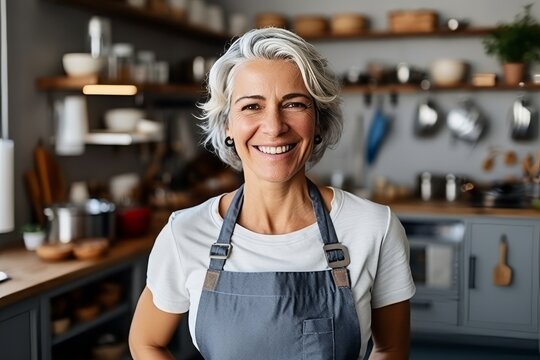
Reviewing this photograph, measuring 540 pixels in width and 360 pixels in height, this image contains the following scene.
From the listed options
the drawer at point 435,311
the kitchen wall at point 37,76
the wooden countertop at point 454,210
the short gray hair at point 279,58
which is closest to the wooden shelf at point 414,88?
the wooden countertop at point 454,210

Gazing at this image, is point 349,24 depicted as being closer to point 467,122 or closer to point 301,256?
point 467,122

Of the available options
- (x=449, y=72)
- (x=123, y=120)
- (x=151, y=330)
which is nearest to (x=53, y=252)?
(x=123, y=120)

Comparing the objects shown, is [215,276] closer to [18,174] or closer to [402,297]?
[402,297]

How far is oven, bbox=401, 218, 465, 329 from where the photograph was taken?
15.0ft

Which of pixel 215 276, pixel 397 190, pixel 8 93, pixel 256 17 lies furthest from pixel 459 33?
pixel 215 276

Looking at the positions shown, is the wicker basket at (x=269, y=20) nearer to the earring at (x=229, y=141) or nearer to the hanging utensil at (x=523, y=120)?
the hanging utensil at (x=523, y=120)

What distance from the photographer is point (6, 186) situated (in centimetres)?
296

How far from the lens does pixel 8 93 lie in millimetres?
3379

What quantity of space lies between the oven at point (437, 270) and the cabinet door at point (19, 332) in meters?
2.61

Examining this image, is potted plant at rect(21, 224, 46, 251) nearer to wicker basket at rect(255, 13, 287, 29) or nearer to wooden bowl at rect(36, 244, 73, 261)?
wooden bowl at rect(36, 244, 73, 261)

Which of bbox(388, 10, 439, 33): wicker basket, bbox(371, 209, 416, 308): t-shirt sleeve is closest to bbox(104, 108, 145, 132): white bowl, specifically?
bbox(388, 10, 439, 33): wicker basket

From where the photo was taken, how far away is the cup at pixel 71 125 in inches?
142

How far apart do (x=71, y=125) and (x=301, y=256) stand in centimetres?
228

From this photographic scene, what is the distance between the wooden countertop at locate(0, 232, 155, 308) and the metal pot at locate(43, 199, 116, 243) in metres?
0.10
